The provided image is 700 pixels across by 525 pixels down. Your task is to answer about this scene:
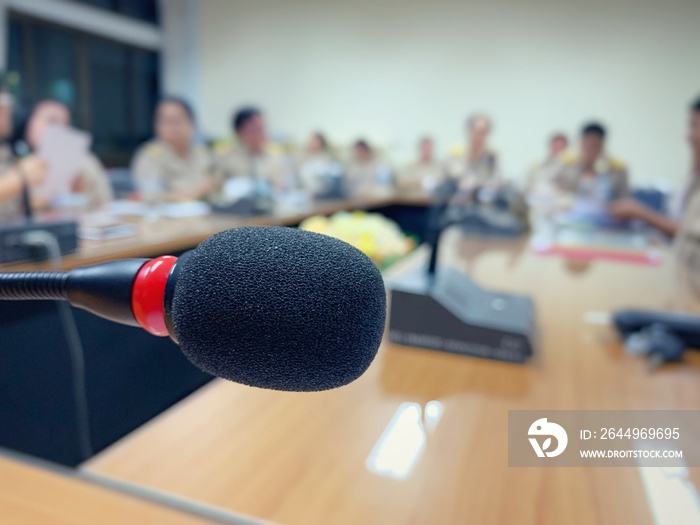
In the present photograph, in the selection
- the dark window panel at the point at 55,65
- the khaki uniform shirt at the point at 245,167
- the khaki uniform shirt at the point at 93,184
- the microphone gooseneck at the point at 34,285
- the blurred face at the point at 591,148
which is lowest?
the khaki uniform shirt at the point at 93,184

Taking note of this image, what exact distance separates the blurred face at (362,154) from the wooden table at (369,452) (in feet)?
17.0

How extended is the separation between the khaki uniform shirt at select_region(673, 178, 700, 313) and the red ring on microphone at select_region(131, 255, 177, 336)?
3.82 feet

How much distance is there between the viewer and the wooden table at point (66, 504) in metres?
0.39

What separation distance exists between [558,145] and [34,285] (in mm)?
5633

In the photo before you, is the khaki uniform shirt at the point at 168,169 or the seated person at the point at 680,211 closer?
the seated person at the point at 680,211

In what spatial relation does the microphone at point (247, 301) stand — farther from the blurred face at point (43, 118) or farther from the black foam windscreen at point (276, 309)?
the blurred face at point (43, 118)

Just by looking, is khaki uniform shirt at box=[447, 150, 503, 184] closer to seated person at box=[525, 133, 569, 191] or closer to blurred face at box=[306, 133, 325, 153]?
seated person at box=[525, 133, 569, 191]

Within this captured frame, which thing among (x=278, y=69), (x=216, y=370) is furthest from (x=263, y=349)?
(x=278, y=69)

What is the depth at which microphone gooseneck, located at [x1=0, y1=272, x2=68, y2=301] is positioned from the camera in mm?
254

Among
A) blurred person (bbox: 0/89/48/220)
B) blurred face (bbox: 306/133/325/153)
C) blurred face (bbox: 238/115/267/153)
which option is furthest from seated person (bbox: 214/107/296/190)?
blurred face (bbox: 306/133/325/153)

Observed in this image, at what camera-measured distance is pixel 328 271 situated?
10.1 inches

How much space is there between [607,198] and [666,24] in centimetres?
348

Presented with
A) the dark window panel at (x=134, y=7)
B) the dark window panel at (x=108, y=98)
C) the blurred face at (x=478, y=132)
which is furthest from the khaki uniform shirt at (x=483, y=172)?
the dark window panel at (x=134, y=7)

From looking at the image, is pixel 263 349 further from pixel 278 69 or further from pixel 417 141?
pixel 278 69
